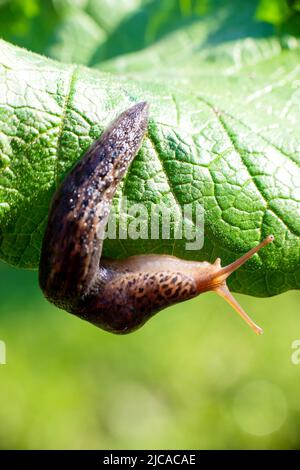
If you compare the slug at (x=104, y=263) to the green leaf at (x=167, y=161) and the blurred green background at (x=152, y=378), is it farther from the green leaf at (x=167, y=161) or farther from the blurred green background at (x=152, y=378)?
the blurred green background at (x=152, y=378)

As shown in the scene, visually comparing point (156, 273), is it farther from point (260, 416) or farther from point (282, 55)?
point (260, 416)

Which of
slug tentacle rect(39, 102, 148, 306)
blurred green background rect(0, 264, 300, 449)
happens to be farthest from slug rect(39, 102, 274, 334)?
blurred green background rect(0, 264, 300, 449)

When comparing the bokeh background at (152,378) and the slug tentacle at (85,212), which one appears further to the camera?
the bokeh background at (152,378)

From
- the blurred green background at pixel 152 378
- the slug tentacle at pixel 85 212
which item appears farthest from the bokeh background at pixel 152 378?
the slug tentacle at pixel 85 212

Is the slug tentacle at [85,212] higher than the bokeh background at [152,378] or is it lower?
higher

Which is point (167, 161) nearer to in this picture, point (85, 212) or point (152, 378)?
point (85, 212)
